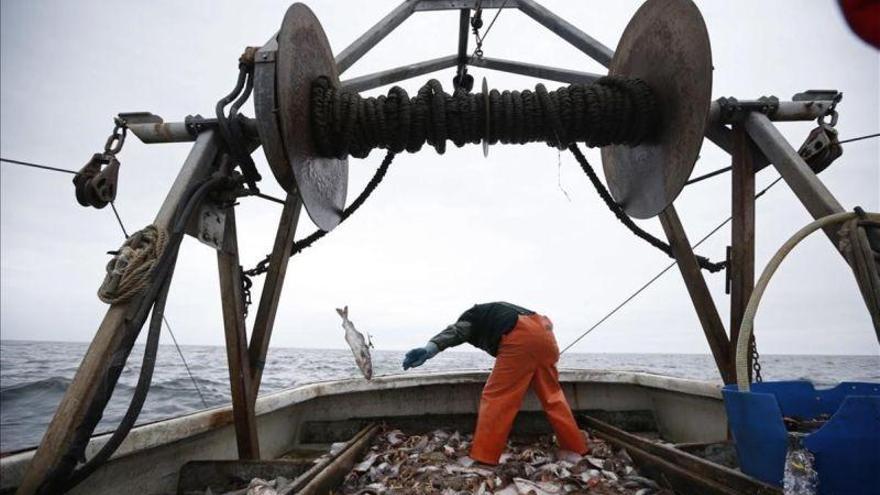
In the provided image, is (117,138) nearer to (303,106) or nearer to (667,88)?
(303,106)

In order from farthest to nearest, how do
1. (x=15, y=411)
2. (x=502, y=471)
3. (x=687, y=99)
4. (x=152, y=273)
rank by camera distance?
1. (x=15, y=411)
2. (x=502, y=471)
3. (x=687, y=99)
4. (x=152, y=273)

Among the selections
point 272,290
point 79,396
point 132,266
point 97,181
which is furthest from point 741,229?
point 97,181

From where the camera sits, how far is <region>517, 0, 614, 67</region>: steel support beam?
4.91 metres

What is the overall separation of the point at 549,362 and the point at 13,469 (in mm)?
4042

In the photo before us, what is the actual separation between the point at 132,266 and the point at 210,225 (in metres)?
0.86

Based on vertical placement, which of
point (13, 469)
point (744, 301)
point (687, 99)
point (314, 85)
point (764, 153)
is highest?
point (314, 85)

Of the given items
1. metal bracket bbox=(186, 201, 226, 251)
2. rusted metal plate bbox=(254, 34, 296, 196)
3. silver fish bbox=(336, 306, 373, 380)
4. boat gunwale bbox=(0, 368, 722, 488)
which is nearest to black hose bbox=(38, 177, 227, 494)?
metal bracket bbox=(186, 201, 226, 251)

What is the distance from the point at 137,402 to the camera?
2.46 metres

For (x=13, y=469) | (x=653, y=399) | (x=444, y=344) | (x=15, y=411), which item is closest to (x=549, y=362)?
(x=444, y=344)

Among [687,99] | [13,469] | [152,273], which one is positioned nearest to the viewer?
[13,469]

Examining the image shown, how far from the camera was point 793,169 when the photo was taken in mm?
3215

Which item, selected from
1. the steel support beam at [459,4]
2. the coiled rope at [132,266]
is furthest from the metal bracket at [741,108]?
the coiled rope at [132,266]

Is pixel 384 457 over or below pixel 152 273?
below

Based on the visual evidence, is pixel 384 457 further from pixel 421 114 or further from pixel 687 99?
pixel 687 99
